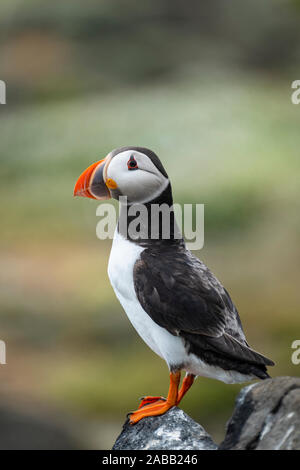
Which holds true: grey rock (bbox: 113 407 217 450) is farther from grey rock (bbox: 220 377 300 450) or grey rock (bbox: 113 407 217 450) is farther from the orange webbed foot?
grey rock (bbox: 220 377 300 450)

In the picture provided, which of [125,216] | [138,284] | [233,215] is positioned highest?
[233,215]

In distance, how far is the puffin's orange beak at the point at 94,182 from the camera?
2125 millimetres

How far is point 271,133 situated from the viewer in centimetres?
701

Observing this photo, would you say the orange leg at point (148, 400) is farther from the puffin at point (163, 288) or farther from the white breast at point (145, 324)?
the white breast at point (145, 324)

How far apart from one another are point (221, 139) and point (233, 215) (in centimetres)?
123

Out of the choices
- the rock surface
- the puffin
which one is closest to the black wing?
the puffin

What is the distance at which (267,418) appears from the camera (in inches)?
75.7

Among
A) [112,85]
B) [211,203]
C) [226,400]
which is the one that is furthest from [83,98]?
[226,400]

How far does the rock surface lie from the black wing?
101 millimetres

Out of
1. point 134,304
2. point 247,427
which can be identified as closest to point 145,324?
point 134,304

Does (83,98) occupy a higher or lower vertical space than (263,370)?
higher

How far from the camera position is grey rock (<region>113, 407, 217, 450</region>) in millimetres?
2078

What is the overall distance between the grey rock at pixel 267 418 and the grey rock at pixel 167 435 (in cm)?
14
